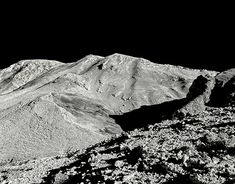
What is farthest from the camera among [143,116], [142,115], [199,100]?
[142,115]

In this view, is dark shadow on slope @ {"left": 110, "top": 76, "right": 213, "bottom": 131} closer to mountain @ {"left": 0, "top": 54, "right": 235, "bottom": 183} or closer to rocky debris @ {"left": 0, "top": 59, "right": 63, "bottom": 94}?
mountain @ {"left": 0, "top": 54, "right": 235, "bottom": 183}

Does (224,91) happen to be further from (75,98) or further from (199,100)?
(75,98)

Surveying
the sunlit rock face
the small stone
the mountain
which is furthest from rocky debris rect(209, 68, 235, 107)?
the sunlit rock face

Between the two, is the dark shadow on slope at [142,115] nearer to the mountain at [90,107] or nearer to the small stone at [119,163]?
the mountain at [90,107]

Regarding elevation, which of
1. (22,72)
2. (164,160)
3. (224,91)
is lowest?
(22,72)

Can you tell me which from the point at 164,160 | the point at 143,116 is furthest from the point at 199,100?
the point at 143,116

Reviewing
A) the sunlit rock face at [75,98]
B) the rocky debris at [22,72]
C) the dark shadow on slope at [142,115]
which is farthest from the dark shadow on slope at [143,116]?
the rocky debris at [22,72]

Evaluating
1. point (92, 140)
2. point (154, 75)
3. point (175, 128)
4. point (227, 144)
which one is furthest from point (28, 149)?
point (154, 75)
